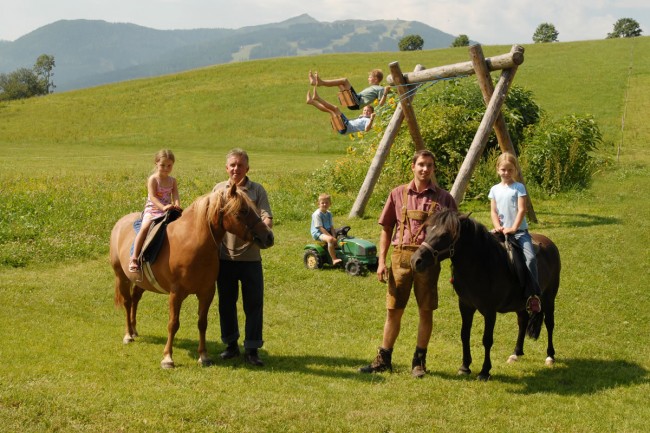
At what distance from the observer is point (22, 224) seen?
631 inches

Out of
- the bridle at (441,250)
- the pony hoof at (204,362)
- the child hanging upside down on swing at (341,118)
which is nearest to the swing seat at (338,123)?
the child hanging upside down on swing at (341,118)

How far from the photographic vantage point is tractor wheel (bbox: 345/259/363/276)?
12742 millimetres

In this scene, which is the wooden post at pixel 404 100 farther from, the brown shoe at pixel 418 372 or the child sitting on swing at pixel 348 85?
the brown shoe at pixel 418 372

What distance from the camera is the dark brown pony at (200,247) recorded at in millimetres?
7359

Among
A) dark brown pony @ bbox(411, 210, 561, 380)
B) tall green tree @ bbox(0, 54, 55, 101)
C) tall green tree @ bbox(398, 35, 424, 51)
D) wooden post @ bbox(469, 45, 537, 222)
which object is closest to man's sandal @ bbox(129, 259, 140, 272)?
dark brown pony @ bbox(411, 210, 561, 380)

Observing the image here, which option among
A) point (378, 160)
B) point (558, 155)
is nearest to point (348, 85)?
point (378, 160)

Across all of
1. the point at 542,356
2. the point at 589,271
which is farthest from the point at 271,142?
the point at 542,356

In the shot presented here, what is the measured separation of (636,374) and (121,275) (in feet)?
21.8

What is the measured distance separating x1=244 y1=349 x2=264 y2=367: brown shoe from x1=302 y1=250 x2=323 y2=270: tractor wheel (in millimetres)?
5088

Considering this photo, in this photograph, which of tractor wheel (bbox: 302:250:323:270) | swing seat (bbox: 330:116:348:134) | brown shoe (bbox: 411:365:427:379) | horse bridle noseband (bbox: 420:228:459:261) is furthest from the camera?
swing seat (bbox: 330:116:348:134)

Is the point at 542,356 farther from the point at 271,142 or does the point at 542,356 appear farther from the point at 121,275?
the point at 271,142

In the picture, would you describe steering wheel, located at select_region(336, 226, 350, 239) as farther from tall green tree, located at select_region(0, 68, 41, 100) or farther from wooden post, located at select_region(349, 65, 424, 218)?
tall green tree, located at select_region(0, 68, 41, 100)

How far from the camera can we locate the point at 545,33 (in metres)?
141

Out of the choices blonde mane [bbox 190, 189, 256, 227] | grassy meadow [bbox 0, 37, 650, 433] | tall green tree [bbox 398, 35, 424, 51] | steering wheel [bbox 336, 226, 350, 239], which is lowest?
grassy meadow [bbox 0, 37, 650, 433]
